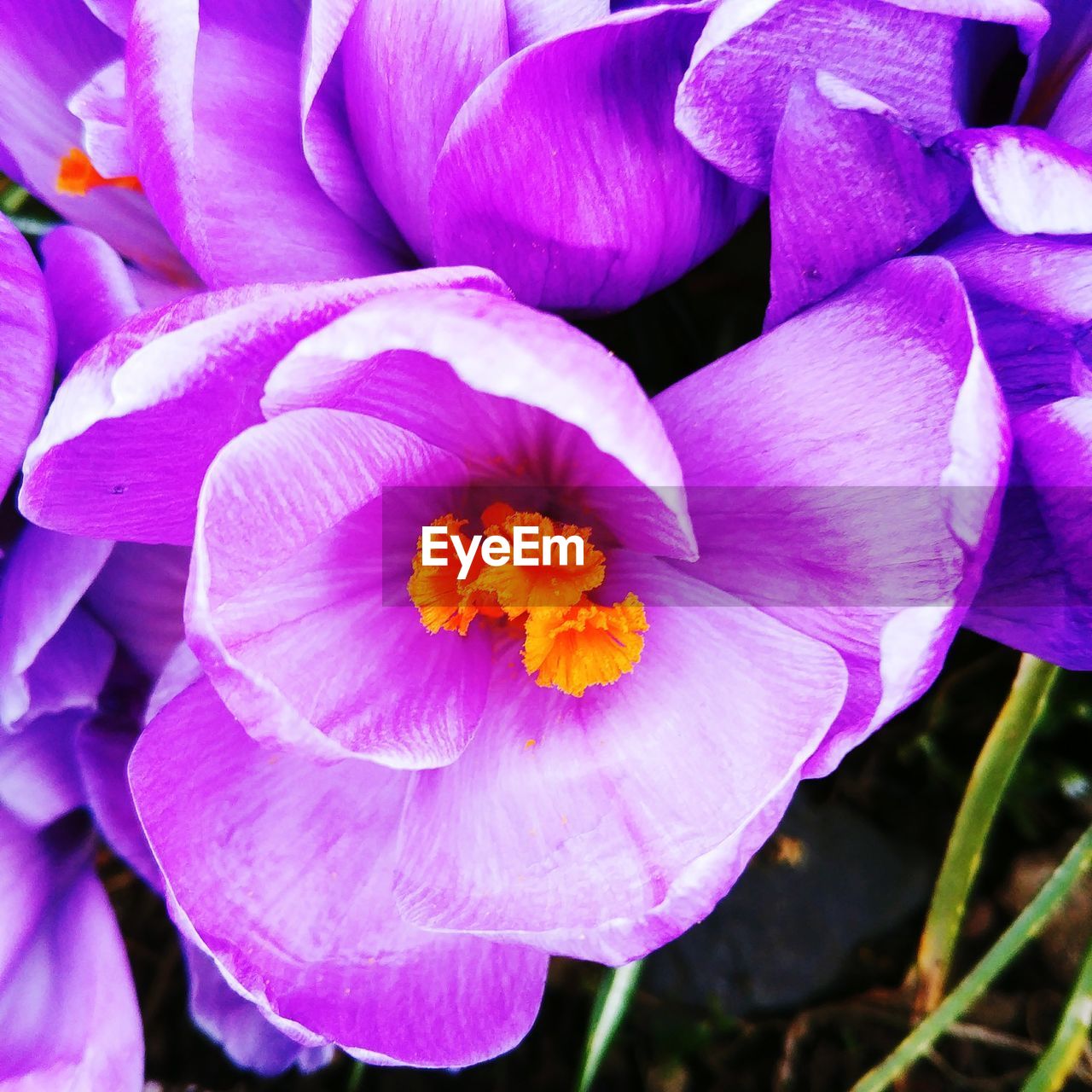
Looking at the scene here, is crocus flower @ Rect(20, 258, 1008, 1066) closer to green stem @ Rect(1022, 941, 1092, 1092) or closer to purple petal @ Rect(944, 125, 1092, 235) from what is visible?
purple petal @ Rect(944, 125, 1092, 235)

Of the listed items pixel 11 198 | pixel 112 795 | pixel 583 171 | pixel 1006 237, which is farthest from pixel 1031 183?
pixel 11 198

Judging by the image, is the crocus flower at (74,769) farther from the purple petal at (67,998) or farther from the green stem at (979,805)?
the green stem at (979,805)

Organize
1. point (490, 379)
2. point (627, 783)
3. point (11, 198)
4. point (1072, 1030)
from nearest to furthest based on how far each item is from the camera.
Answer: point (490, 379) → point (627, 783) → point (1072, 1030) → point (11, 198)

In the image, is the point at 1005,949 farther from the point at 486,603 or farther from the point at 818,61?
the point at 818,61

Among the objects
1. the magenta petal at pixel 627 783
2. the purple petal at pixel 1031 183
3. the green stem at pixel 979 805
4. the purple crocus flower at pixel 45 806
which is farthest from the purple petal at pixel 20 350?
the green stem at pixel 979 805

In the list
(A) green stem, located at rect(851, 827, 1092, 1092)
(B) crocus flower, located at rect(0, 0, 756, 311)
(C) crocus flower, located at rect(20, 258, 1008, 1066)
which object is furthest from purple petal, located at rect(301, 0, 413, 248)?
(A) green stem, located at rect(851, 827, 1092, 1092)

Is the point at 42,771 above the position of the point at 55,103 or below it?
below

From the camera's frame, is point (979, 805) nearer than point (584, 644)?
No
